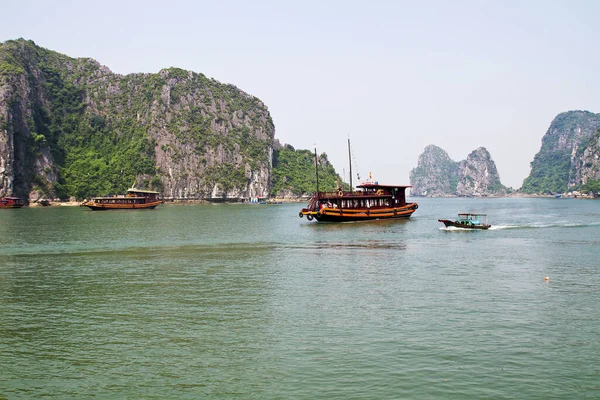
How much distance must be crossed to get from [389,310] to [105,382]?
40.7 ft

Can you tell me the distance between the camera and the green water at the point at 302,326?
49.7ft

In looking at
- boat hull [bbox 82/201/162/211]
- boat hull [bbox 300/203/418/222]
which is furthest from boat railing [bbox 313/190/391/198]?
boat hull [bbox 82/201/162/211]

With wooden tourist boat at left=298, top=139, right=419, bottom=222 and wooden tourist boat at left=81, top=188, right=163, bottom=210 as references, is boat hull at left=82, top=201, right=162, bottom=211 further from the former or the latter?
wooden tourist boat at left=298, top=139, right=419, bottom=222

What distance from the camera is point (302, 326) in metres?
20.9

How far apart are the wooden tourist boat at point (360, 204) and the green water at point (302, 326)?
37.6 meters

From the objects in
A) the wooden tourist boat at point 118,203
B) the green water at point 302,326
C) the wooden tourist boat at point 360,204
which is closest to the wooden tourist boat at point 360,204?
the wooden tourist boat at point 360,204

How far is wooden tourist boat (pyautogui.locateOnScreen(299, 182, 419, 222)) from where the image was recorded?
80625 millimetres

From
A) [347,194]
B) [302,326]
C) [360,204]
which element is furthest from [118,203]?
[302,326]

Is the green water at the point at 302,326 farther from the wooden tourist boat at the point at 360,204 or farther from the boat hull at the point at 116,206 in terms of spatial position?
the boat hull at the point at 116,206

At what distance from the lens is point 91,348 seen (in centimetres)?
1839

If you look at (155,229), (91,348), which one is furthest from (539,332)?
(155,229)

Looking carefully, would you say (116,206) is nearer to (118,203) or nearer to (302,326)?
(118,203)

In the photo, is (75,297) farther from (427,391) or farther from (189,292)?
(427,391)

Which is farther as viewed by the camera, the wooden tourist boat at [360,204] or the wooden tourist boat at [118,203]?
the wooden tourist boat at [118,203]
